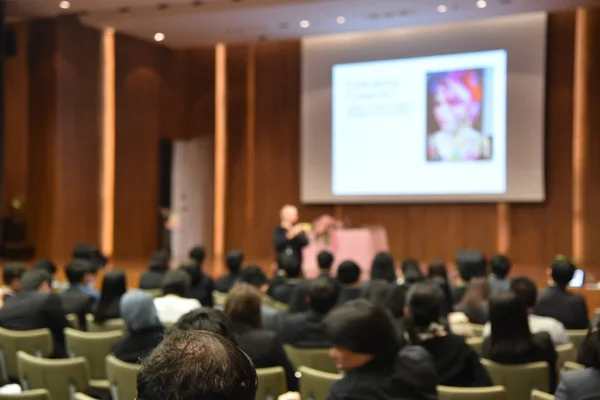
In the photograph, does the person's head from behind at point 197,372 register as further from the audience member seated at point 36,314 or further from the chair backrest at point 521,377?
the audience member seated at point 36,314

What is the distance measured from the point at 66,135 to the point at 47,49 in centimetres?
143

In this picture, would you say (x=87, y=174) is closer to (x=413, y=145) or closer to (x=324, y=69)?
(x=324, y=69)

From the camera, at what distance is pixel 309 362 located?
3.86 metres

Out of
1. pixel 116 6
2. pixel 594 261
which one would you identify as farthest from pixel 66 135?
pixel 594 261

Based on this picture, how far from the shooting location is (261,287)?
575 centimetres

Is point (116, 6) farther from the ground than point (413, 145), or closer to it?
farther from the ground

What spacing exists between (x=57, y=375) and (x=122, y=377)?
38cm

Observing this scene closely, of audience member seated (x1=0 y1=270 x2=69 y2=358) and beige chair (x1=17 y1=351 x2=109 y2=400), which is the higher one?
audience member seated (x1=0 y1=270 x2=69 y2=358)

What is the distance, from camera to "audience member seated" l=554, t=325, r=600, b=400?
7.26 ft

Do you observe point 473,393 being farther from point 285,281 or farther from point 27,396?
point 285,281

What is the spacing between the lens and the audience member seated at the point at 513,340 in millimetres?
3166

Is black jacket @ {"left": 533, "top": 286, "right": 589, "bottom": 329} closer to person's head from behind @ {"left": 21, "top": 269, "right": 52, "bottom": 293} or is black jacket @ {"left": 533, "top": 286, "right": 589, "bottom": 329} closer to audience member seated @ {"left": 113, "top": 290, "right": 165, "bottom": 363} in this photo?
audience member seated @ {"left": 113, "top": 290, "right": 165, "bottom": 363}

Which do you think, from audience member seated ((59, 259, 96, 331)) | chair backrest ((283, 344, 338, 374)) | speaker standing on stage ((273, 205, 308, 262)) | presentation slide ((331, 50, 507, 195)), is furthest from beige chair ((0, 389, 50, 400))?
presentation slide ((331, 50, 507, 195))

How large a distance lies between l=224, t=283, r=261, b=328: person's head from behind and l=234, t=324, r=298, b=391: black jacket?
0.10 metres
